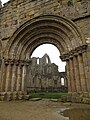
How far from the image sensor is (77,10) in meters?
5.49

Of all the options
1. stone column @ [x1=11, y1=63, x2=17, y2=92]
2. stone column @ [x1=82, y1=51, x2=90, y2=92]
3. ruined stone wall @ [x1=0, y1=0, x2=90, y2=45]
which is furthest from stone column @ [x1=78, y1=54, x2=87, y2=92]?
stone column @ [x1=11, y1=63, x2=17, y2=92]

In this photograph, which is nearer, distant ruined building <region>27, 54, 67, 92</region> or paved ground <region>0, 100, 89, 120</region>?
paved ground <region>0, 100, 89, 120</region>

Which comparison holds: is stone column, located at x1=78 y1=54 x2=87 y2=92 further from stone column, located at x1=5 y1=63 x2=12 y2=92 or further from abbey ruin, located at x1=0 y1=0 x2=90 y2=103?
stone column, located at x1=5 y1=63 x2=12 y2=92

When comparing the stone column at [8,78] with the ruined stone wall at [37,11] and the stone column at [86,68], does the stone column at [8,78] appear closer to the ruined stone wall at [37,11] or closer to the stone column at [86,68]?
the ruined stone wall at [37,11]

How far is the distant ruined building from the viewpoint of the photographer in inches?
900

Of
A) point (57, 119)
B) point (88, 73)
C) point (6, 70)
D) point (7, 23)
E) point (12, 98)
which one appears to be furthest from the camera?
point (7, 23)

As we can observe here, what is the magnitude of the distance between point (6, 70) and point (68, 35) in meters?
3.46

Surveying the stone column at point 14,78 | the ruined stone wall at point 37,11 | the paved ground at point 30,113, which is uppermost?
the ruined stone wall at point 37,11

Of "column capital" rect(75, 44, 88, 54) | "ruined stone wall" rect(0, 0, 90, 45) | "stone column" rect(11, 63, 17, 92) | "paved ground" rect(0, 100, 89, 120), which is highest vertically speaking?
"ruined stone wall" rect(0, 0, 90, 45)

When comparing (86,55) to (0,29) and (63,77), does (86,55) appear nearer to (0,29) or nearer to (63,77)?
(0,29)

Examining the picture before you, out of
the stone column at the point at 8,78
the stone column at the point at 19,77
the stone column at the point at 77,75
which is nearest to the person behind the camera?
the stone column at the point at 77,75

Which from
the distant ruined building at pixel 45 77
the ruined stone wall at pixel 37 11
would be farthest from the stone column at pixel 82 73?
the distant ruined building at pixel 45 77

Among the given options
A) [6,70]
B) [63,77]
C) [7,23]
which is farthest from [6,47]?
[63,77]

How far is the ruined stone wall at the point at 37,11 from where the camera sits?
209 inches
